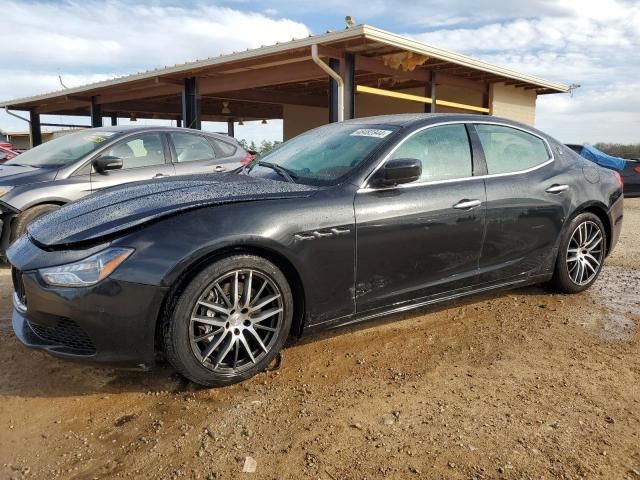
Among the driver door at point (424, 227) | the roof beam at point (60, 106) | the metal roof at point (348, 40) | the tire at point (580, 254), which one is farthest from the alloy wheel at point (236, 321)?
the roof beam at point (60, 106)

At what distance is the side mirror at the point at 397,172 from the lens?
10.2ft

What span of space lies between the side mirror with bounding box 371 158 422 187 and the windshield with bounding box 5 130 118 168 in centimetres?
380

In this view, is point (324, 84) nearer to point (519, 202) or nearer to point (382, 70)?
point (382, 70)

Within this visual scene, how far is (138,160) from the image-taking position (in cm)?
594

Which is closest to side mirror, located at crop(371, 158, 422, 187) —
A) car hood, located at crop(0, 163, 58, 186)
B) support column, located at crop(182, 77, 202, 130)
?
car hood, located at crop(0, 163, 58, 186)

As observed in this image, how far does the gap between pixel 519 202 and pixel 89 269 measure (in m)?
2.90

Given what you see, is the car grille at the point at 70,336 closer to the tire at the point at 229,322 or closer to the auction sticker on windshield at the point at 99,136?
the tire at the point at 229,322

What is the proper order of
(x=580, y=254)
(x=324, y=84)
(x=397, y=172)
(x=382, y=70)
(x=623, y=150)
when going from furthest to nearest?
1. (x=623, y=150)
2. (x=324, y=84)
3. (x=382, y=70)
4. (x=580, y=254)
5. (x=397, y=172)

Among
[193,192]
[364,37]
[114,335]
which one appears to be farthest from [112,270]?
[364,37]

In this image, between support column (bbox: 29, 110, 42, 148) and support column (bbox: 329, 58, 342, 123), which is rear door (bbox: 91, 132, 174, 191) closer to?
support column (bbox: 329, 58, 342, 123)

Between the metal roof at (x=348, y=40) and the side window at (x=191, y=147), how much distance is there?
147 inches

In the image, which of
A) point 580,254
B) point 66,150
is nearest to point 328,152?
point 580,254

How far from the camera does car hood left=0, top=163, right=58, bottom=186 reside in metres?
5.22

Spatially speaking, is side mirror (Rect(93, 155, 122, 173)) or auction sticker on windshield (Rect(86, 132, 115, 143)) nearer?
side mirror (Rect(93, 155, 122, 173))
